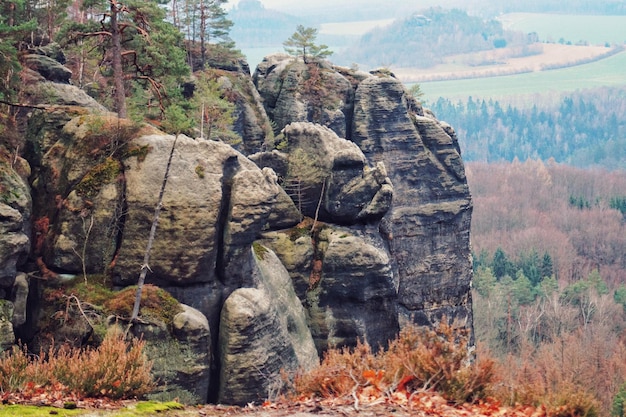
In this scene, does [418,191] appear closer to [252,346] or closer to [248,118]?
[248,118]

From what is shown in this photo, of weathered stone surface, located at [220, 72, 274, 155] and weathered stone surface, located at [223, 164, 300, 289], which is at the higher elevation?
weathered stone surface, located at [220, 72, 274, 155]

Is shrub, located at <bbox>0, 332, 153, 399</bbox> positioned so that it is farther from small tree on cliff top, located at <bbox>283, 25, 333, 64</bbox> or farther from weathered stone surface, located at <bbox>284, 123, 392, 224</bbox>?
small tree on cliff top, located at <bbox>283, 25, 333, 64</bbox>

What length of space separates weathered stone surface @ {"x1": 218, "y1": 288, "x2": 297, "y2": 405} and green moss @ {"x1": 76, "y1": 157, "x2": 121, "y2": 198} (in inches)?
211

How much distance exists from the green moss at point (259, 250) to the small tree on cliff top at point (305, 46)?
997 inches

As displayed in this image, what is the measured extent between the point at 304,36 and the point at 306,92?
4587 mm

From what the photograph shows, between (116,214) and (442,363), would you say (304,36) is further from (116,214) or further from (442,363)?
(442,363)

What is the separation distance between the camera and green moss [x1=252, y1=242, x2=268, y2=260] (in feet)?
92.7

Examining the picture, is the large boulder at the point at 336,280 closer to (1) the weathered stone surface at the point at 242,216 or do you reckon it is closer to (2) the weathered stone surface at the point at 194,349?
(1) the weathered stone surface at the point at 242,216

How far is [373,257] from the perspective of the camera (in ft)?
98.9

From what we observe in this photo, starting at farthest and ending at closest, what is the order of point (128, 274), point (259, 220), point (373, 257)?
point (373, 257), point (259, 220), point (128, 274)

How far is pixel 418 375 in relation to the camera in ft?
51.1

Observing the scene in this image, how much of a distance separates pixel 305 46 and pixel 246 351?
104 feet

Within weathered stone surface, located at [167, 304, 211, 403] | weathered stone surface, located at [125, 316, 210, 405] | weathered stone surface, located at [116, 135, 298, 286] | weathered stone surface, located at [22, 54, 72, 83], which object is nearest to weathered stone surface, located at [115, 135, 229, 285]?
weathered stone surface, located at [116, 135, 298, 286]

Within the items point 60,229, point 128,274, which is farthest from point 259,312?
point 60,229
